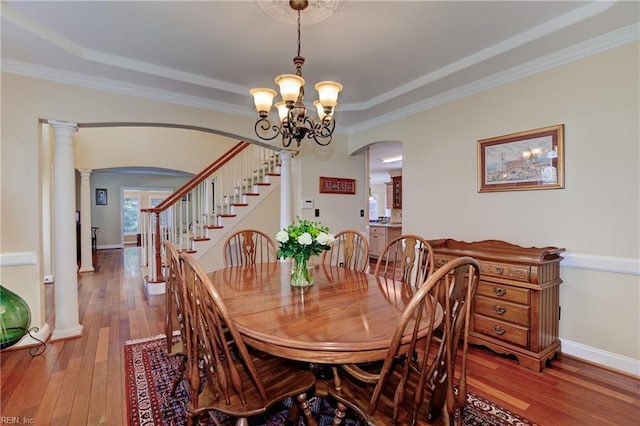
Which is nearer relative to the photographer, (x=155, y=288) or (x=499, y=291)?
(x=499, y=291)

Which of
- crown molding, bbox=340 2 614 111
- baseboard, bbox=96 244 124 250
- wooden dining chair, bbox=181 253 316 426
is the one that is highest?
crown molding, bbox=340 2 614 111

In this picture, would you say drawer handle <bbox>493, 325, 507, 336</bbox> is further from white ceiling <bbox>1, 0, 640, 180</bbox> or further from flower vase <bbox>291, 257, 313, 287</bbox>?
white ceiling <bbox>1, 0, 640, 180</bbox>

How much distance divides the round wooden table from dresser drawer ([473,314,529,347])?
3.34ft

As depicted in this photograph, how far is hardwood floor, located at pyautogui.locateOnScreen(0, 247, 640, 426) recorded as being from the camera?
1740 mm

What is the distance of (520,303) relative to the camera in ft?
7.51

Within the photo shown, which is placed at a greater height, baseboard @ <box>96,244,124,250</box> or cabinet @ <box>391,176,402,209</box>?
cabinet @ <box>391,176,402,209</box>

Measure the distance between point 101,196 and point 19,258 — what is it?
815 centimetres

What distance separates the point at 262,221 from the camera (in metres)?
4.77

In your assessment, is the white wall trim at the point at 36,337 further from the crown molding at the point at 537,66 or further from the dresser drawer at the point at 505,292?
the crown molding at the point at 537,66

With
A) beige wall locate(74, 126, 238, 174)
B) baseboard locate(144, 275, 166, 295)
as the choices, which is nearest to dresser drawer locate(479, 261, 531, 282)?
baseboard locate(144, 275, 166, 295)

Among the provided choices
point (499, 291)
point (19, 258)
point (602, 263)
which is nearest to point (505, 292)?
point (499, 291)

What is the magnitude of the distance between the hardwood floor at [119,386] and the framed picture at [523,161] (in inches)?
55.5

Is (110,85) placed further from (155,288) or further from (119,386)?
(155,288)

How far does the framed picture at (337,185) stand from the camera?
14.1 feet
